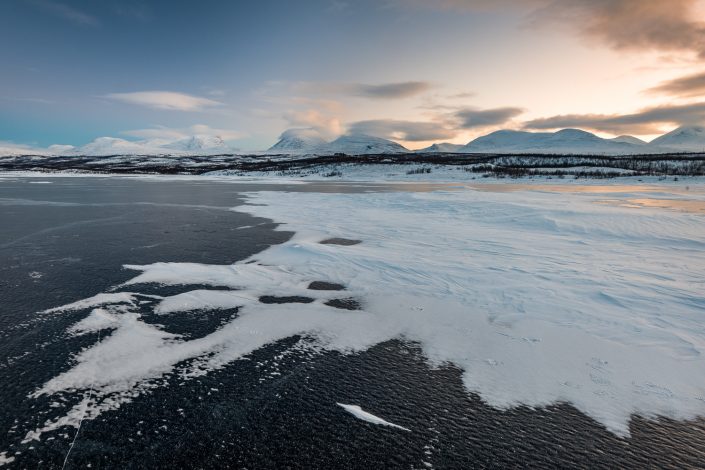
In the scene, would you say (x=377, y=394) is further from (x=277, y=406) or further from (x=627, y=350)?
(x=627, y=350)

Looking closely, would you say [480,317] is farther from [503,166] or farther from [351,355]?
[503,166]

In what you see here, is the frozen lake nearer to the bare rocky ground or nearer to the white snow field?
the white snow field

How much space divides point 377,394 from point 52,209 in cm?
1689

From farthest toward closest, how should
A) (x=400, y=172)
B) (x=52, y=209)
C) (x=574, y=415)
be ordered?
(x=400, y=172) → (x=52, y=209) → (x=574, y=415)

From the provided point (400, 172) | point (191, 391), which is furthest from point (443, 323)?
point (400, 172)

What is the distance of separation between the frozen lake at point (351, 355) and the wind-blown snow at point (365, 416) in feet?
0.05

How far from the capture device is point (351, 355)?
4148 mm

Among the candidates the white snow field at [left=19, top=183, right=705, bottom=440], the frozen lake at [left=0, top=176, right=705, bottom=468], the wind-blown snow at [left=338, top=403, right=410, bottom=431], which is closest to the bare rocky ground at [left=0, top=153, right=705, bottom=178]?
the white snow field at [left=19, top=183, right=705, bottom=440]

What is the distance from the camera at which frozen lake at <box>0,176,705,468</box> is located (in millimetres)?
2844

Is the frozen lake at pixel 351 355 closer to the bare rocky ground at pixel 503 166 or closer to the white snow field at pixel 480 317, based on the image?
the white snow field at pixel 480 317

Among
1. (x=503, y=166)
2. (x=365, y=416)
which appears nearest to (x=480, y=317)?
(x=365, y=416)

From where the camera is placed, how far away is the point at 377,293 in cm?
602

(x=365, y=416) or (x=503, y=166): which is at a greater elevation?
(x=503, y=166)

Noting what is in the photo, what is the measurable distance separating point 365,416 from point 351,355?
40.1 inches
